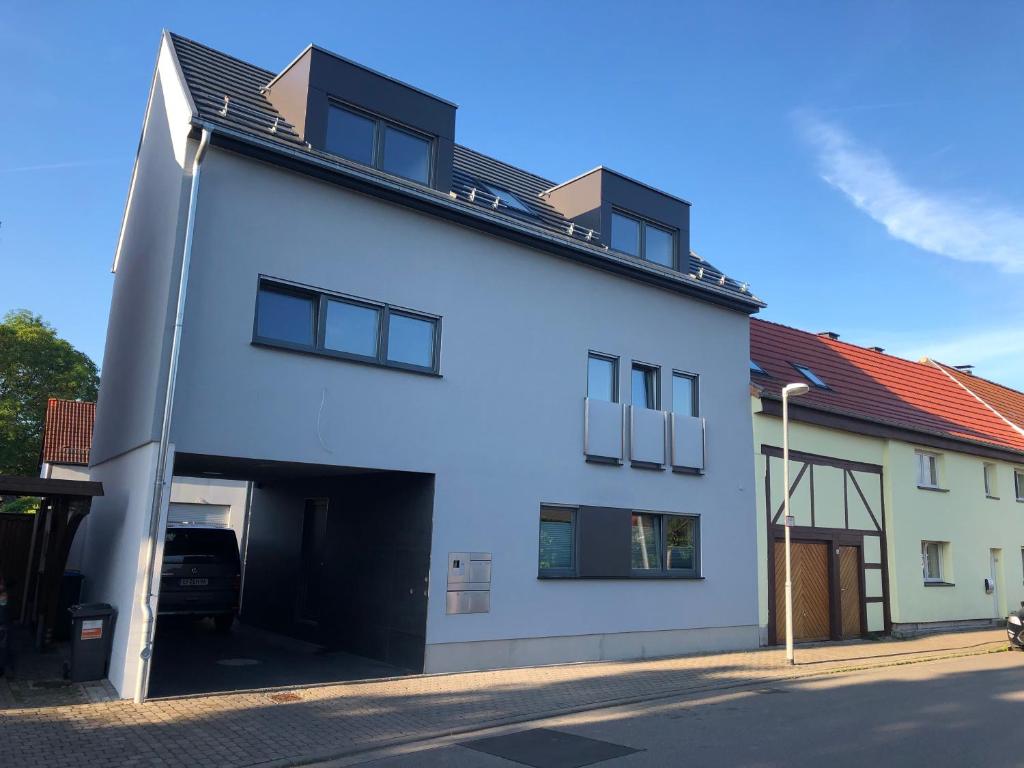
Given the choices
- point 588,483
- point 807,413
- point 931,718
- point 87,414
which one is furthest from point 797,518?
→ point 87,414

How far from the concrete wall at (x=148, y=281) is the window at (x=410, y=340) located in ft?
9.74

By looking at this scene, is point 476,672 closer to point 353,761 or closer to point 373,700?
point 373,700

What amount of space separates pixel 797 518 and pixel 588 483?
568 centimetres

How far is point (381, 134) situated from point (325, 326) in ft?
11.0

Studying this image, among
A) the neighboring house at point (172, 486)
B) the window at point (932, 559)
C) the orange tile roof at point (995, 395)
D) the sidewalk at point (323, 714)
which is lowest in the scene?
the sidewalk at point (323, 714)

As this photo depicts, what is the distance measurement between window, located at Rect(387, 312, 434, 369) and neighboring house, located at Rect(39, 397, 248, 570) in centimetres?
793

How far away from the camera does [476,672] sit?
38.0 feet

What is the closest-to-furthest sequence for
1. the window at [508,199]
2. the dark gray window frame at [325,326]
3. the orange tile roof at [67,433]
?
the dark gray window frame at [325,326] → the window at [508,199] → the orange tile roof at [67,433]

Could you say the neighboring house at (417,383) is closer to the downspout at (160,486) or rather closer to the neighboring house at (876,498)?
the downspout at (160,486)

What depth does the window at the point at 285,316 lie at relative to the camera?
10547 mm

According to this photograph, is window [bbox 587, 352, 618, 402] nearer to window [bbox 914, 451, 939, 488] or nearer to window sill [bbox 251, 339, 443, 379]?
window sill [bbox 251, 339, 443, 379]

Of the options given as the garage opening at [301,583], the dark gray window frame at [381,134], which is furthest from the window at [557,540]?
the dark gray window frame at [381,134]

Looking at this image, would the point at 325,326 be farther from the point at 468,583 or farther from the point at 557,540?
Result: the point at 557,540

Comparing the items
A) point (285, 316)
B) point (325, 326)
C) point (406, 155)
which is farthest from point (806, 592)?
point (285, 316)
